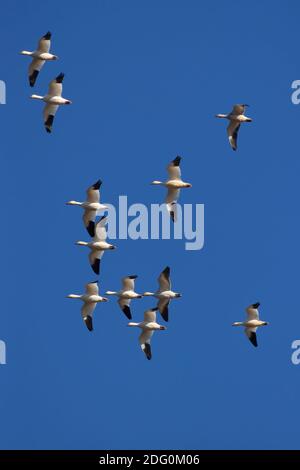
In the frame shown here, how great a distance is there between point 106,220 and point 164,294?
112 inches

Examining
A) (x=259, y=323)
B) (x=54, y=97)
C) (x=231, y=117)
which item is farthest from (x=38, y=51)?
(x=259, y=323)

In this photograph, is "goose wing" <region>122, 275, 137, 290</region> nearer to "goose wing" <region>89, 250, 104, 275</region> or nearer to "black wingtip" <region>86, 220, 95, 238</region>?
"goose wing" <region>89, 250, 104, 275</region>

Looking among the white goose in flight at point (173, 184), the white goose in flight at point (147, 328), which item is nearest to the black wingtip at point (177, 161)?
the white goose in flight at point (173, 184)

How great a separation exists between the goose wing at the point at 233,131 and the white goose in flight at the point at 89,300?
17.7ft

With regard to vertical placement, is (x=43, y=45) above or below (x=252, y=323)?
above

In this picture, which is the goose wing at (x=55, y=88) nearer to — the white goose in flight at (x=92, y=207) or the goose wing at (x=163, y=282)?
the white goose in flight at (x=92, y=207)

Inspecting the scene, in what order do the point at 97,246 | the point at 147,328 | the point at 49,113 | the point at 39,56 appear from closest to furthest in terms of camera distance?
the point at 39,56 → the point at 49,113 → the point at 97,246 → the point at 147,328

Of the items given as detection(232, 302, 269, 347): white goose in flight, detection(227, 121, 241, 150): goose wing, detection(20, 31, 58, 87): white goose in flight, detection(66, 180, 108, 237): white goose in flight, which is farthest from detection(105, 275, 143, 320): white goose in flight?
detection(20, 31, 58, 87): white goose in flight

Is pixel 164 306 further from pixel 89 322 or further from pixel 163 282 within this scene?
pixel 89 322

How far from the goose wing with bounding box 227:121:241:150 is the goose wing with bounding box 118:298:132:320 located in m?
4.99

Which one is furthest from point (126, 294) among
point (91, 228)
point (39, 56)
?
point (39, 56)

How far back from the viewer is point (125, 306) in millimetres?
56344

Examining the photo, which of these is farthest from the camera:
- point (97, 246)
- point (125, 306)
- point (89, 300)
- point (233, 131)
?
point (89, 300)
